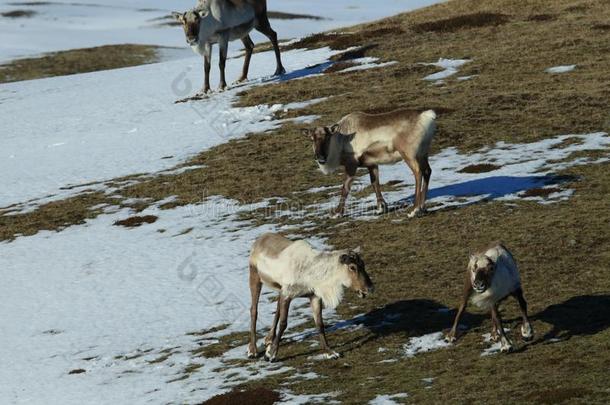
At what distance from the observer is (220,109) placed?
41.6 metres

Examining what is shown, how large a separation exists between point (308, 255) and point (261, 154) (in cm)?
1744

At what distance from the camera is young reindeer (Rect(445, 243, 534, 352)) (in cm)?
1591

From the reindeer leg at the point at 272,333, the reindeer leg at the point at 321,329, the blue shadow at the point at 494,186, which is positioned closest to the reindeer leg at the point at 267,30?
the blue shadow at the point at 494,186

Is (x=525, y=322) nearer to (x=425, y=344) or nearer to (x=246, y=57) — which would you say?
(x=425, y=344)

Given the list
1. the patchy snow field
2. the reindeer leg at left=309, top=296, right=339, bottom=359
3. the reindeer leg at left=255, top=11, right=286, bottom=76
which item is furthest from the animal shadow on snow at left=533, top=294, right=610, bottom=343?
the patchy snow field

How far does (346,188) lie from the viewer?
84.0ft

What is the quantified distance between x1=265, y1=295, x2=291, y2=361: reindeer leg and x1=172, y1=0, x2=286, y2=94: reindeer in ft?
87.3

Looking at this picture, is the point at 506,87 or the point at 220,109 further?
the point at 220,109

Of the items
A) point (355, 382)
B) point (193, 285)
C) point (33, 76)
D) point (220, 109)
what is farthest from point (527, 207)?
point (33, 76)

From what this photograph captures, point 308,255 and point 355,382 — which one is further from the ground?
point 308,255

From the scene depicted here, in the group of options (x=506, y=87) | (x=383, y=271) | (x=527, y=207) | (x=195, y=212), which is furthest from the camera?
(x=506, y=87)

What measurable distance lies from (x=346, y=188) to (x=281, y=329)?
30.0 ft

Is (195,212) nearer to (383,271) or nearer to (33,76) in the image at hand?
(383,271)

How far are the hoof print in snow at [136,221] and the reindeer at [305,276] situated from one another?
11.5m
